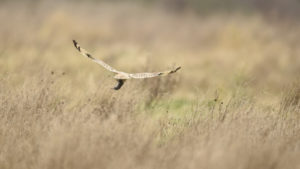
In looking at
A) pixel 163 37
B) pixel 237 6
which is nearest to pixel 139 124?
pixel 163 37

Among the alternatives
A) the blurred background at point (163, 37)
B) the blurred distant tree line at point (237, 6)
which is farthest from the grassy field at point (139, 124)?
the blurred distant tree line at point (237, 6)

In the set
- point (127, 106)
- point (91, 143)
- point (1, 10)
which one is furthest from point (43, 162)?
point (1, 10)

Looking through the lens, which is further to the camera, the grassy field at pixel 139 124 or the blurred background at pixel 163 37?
the blurred background at pixel 163 37

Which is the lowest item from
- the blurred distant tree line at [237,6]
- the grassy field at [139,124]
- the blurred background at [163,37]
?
the grassy field at [139,124]

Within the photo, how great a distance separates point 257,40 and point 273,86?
3.47 metres

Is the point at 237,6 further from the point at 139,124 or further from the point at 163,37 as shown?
the point at 139,124

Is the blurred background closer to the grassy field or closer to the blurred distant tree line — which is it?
the blurred distant tree line

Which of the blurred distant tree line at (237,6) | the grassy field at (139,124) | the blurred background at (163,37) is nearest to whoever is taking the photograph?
the grassy field at (139,124)

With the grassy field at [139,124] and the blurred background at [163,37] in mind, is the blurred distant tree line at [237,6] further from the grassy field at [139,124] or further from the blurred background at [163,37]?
the grassy field at [139,124]

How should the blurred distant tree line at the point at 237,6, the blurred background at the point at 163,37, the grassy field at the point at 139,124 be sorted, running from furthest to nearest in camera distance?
the blurred distant tree line at the point at 237,6, the blurred background at the point at 163,37, the grassy field at the point at 139,124

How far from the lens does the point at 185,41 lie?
1409cm

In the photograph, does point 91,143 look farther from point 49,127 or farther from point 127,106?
point 127,106

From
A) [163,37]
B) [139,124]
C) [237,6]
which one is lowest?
[139,124]

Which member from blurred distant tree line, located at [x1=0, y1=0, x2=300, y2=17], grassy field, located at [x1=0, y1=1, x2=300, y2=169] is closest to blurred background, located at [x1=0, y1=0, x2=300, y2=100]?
blurred distant tree line, located at [x1=0, y1=0, x2=300, y2=17]
